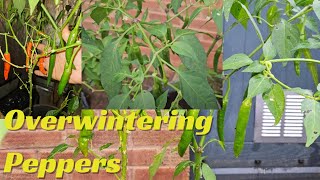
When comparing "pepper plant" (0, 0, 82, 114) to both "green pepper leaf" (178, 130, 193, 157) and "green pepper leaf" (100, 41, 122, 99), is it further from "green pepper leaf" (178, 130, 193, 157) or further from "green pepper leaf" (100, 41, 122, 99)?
"green pepper leaf" (178, 130, 193, 157)

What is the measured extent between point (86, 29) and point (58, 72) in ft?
0.44

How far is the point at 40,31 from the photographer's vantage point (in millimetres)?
1261

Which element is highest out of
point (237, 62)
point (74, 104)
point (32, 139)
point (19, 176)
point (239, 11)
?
point (239, 11)

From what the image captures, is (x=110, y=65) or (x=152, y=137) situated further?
(x=152, y=137)

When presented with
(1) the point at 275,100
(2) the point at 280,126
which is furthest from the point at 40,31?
(2) the point at 280,126

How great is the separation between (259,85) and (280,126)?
63 centimetres

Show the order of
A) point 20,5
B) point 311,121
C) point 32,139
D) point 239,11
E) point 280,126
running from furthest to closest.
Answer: point 280,126
point 32,139
point 20,5
point 239,11
point 311,121

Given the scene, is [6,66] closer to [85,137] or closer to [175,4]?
[85,137]

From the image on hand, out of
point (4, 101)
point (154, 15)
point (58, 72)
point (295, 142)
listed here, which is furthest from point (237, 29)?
point (4, 101)

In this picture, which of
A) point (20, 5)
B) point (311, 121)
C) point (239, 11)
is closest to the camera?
point (311, 121)

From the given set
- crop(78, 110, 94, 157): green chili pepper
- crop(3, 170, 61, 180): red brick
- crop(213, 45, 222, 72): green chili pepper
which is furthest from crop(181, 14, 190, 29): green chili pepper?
crop(3, 170, 61, 180): red brick

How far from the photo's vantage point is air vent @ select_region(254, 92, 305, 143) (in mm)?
1511

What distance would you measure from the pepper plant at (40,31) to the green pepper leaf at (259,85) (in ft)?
1.62

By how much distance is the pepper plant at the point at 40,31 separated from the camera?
1248 millimetres
